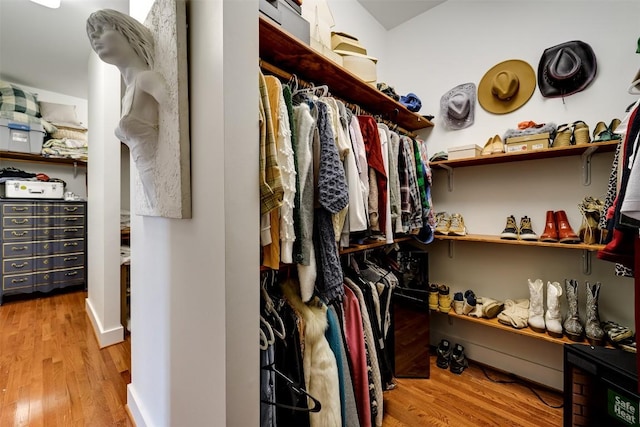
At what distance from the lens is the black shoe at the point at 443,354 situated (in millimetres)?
1844

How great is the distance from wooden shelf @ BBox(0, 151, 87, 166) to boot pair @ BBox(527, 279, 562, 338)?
4835 millimetres

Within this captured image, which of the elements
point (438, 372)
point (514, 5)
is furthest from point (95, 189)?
point (514, 5)

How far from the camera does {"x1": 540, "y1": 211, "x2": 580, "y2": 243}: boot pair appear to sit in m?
1.45

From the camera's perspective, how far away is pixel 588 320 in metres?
1.41

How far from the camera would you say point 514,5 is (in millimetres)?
1737

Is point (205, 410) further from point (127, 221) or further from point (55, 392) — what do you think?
point (127, 221)

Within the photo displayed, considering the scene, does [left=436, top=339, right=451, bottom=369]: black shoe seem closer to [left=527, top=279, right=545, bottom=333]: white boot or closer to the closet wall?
the closet wall

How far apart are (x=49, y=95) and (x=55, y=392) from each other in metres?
3.87

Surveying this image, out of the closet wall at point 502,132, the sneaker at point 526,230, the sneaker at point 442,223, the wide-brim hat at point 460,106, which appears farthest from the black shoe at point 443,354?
the wide-brim hat at point 460,106

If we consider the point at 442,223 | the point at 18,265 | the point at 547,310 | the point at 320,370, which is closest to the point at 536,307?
the point at 547,310

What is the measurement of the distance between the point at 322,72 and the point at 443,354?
6.63 feet

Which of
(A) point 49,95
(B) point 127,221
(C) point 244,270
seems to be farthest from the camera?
(A) point 49,95

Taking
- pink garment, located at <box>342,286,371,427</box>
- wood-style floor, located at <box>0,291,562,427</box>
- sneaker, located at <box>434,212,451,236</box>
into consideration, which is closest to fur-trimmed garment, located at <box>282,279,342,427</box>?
pink garment, located at <box>342,286,371,427</box>

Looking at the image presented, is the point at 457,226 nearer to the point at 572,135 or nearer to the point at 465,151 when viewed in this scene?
the point at 465,151
